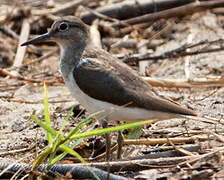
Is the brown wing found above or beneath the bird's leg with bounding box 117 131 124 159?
above

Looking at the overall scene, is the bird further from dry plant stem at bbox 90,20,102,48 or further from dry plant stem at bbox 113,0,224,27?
dry plant stem at bbox 113,0,224,27

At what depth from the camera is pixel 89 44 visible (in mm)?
5926

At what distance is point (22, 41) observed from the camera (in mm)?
8898

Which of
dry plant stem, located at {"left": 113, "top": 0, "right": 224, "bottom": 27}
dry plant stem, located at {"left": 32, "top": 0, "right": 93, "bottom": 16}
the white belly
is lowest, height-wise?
the white belly

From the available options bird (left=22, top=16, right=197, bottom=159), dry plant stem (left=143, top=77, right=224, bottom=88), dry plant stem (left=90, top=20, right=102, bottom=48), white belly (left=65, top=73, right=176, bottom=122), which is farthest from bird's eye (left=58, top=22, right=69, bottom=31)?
dry plant stem (left=90, top=20, right=102, bottom=48)

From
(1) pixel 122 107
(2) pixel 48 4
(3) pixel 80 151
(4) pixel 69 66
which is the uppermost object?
(2) pixel 48 4

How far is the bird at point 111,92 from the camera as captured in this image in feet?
17.1

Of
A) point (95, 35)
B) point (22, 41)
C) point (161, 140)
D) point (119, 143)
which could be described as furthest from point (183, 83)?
point (22, 41)

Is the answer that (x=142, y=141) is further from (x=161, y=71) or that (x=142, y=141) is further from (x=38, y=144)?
(x=161, y=71)

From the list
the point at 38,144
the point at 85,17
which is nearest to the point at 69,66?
the point at 38,144

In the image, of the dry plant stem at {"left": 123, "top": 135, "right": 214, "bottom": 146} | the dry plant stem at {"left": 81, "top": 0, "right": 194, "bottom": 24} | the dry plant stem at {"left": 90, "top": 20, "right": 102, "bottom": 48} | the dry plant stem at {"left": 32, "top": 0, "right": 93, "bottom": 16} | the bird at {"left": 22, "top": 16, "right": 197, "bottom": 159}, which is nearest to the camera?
the bird at {"left": 22, "top": 16, "right": 197, "bottom": 159}

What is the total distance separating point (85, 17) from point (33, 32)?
876mm

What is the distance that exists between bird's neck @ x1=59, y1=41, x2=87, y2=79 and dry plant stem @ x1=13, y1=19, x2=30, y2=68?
255 cm

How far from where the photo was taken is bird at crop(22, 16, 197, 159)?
5.20 meters
